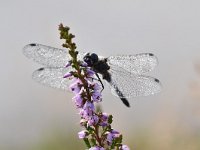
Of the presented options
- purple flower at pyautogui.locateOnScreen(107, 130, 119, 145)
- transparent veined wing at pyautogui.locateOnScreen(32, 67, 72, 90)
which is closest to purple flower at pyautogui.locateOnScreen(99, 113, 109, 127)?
purple flower at pyautogui.locateOnScreen(107, 130, 119, 145)

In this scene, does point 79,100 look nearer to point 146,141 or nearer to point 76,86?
point 76,86

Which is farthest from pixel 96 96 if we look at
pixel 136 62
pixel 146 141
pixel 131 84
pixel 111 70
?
pixel 146 141

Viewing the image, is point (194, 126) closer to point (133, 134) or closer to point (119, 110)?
point (133, 134)

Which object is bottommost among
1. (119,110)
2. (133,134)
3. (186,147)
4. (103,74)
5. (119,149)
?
(119,149)

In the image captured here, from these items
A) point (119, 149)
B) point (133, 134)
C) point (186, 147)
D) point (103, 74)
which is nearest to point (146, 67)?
point (103, 74)

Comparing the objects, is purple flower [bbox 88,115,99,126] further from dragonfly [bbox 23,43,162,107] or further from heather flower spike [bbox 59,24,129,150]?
dragonfly [bbox 23,43,162,107]
